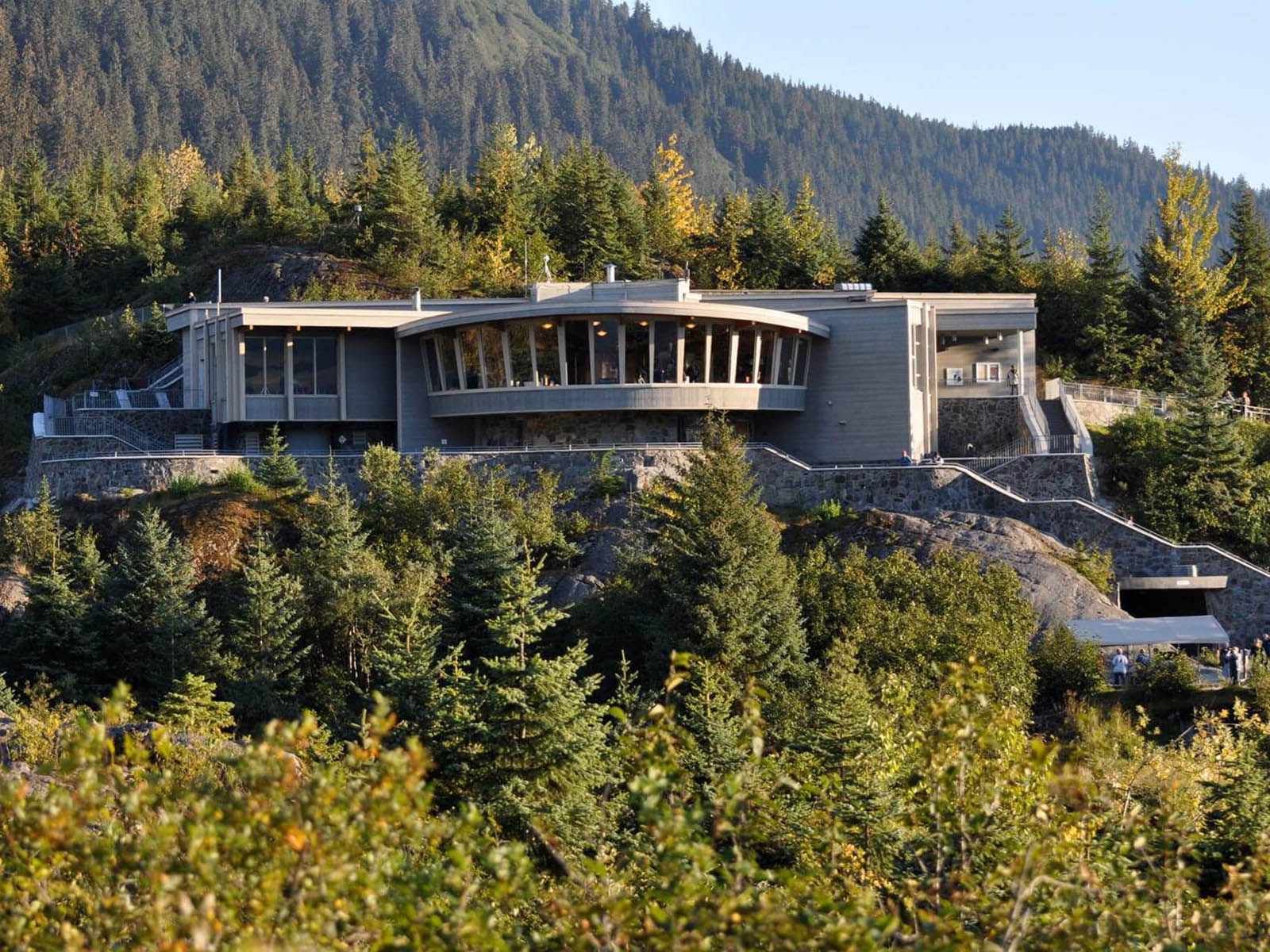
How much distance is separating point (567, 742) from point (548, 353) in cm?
2190

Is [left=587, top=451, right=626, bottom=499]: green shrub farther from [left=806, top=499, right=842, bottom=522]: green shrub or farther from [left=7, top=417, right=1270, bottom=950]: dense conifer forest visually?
[left=806, top=499, right=842, bottom=522]: green shrub

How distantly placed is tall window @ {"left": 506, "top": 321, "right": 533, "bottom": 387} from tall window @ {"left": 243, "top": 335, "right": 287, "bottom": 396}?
23.1 feet

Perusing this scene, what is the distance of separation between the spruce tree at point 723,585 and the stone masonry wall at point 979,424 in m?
16.2

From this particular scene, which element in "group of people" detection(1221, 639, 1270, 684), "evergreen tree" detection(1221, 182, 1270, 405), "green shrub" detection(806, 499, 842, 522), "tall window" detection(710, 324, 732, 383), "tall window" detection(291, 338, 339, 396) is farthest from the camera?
"evergreen tree" detection(1221, 182, 1270, 405)

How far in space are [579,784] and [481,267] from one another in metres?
44.3

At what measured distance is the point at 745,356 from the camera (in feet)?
150

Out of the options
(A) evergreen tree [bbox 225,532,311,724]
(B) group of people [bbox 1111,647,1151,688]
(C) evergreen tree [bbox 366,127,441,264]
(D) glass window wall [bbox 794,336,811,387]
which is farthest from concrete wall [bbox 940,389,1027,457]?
(C) evergreen tree [bbox 366,127,441,264]

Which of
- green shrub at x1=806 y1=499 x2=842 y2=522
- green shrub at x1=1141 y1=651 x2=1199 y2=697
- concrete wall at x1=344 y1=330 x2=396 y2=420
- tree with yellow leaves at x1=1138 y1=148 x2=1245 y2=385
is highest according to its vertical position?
tree with yellow leaves at x1=1138 y1=148 x2=1245 y2=385

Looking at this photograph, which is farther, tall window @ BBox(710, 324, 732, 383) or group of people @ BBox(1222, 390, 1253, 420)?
group of people @ BBox(1222, 390, 1253, 420)

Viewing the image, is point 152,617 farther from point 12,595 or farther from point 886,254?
point 886,254

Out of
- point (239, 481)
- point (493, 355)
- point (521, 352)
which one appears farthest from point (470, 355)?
point (239, 481)

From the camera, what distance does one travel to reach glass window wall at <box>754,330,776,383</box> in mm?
45844

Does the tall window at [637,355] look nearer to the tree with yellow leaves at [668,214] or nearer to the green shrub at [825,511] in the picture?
the green shrub at [825,511]

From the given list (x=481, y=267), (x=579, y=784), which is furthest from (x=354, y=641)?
(x=481, y=267)
